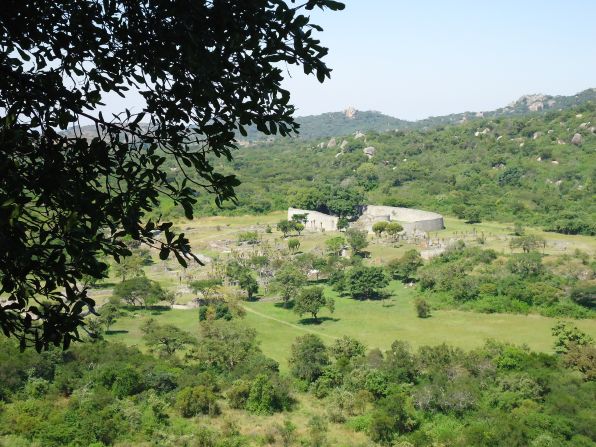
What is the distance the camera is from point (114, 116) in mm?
3436

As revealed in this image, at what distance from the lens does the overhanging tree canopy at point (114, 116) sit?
315 cm

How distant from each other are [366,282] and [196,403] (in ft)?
54.2

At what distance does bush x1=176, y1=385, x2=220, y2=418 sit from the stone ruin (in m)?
33.0

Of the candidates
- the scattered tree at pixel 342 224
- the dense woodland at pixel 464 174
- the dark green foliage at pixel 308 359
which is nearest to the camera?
the dark green foliage at pixel 308 359

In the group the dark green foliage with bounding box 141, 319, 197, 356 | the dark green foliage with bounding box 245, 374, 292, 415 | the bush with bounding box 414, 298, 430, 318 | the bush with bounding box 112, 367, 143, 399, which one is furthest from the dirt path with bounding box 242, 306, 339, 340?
the bush with bounding box 112, 367, 143, 399

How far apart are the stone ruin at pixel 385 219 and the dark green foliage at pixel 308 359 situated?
1104 inches

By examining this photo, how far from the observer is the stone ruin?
50219 millimetres

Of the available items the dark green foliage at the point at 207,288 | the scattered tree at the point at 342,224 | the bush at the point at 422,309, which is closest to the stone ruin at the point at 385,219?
the scattered tree at the point at 342,224

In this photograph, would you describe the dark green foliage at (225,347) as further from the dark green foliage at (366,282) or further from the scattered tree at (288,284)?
the dark green foliage at (366,282)

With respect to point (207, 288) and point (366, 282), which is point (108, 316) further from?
point (366, 282)

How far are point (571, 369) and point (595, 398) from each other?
8.35 feet

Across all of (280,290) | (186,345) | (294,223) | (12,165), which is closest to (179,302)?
(280,290)

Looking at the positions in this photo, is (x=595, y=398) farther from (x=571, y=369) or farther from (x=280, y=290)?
(x=280, y=290)

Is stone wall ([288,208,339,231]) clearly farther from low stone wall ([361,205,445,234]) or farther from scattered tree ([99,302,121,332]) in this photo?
scattered tree ([99,302,121,332])
